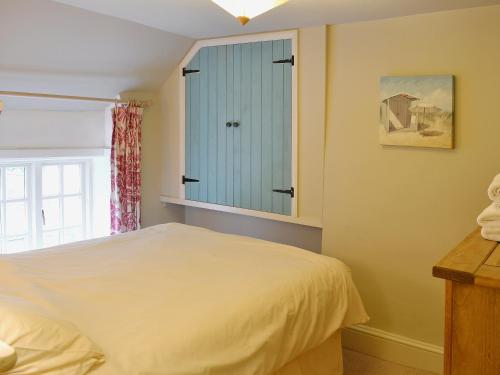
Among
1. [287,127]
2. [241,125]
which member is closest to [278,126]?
[287,127]

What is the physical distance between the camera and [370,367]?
9.52 feet

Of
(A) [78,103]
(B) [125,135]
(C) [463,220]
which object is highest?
(A) [78,103]

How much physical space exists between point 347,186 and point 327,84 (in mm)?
641

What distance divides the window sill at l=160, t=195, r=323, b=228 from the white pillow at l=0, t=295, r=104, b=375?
1906mm

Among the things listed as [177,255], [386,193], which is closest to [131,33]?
[177,255]

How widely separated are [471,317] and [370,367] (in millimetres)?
1707

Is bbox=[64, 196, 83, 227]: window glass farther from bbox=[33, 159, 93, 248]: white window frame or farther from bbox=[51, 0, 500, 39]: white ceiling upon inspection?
bbox=[51, 0, 500, 39]: white ceiling

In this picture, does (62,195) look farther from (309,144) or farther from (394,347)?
(394,347)

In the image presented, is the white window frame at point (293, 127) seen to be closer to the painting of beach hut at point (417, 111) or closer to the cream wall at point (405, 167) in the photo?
the cream wall at point (405, 167)

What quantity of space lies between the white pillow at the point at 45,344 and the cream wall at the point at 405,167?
190 centimetres

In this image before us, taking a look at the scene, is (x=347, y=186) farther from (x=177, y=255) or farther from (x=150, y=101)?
(x=150, y=101)

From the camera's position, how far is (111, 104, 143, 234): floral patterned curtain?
361 centimetres

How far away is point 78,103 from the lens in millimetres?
3525

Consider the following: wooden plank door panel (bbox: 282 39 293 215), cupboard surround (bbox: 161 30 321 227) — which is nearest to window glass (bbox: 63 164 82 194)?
cupboard surround (bbox: 161 30 321 227)
